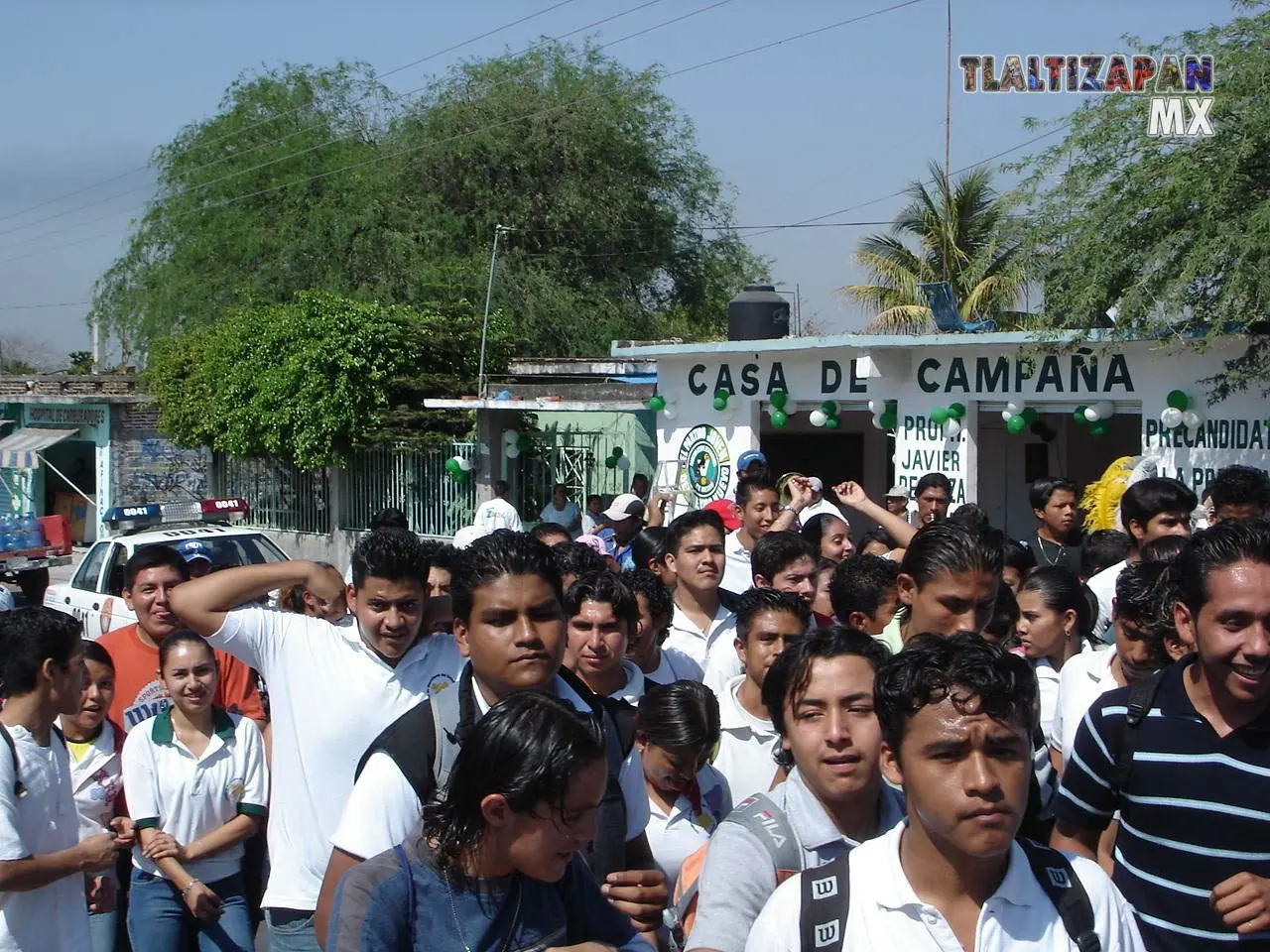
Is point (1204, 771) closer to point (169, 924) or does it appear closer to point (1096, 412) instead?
point (169, 924)

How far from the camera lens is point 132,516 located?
12312 millimetres

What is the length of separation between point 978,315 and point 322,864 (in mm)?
21324

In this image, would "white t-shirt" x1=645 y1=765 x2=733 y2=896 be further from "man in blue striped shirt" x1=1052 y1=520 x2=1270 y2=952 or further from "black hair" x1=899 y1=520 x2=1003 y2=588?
"man in blue striped shirt" x1=1052 y1=520 x2=1270 y2=952

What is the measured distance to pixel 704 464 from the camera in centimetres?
1673

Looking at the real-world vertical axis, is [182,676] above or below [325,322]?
below

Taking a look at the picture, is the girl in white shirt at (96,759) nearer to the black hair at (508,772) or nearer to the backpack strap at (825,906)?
the black hair at (508,772)

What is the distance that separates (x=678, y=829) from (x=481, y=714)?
44.9 inches

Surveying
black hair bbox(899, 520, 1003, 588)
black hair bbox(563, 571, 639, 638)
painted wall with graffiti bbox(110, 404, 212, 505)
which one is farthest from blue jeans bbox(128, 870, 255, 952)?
painted wall with graffiti bbox(110, 404, 212, 505)

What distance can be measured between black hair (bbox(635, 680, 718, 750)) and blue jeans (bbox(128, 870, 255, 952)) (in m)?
1.96

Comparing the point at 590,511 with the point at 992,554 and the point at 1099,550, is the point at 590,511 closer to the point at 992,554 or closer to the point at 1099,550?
the point at 1099,550

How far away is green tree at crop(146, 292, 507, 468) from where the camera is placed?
2078 cm

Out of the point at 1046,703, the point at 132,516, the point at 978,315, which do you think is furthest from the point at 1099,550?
the point at 978,315

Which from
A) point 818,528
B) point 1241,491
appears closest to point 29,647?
point 818,528

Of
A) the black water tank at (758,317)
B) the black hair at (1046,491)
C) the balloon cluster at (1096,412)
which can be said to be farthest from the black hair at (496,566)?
the black water tank at (758,317)
